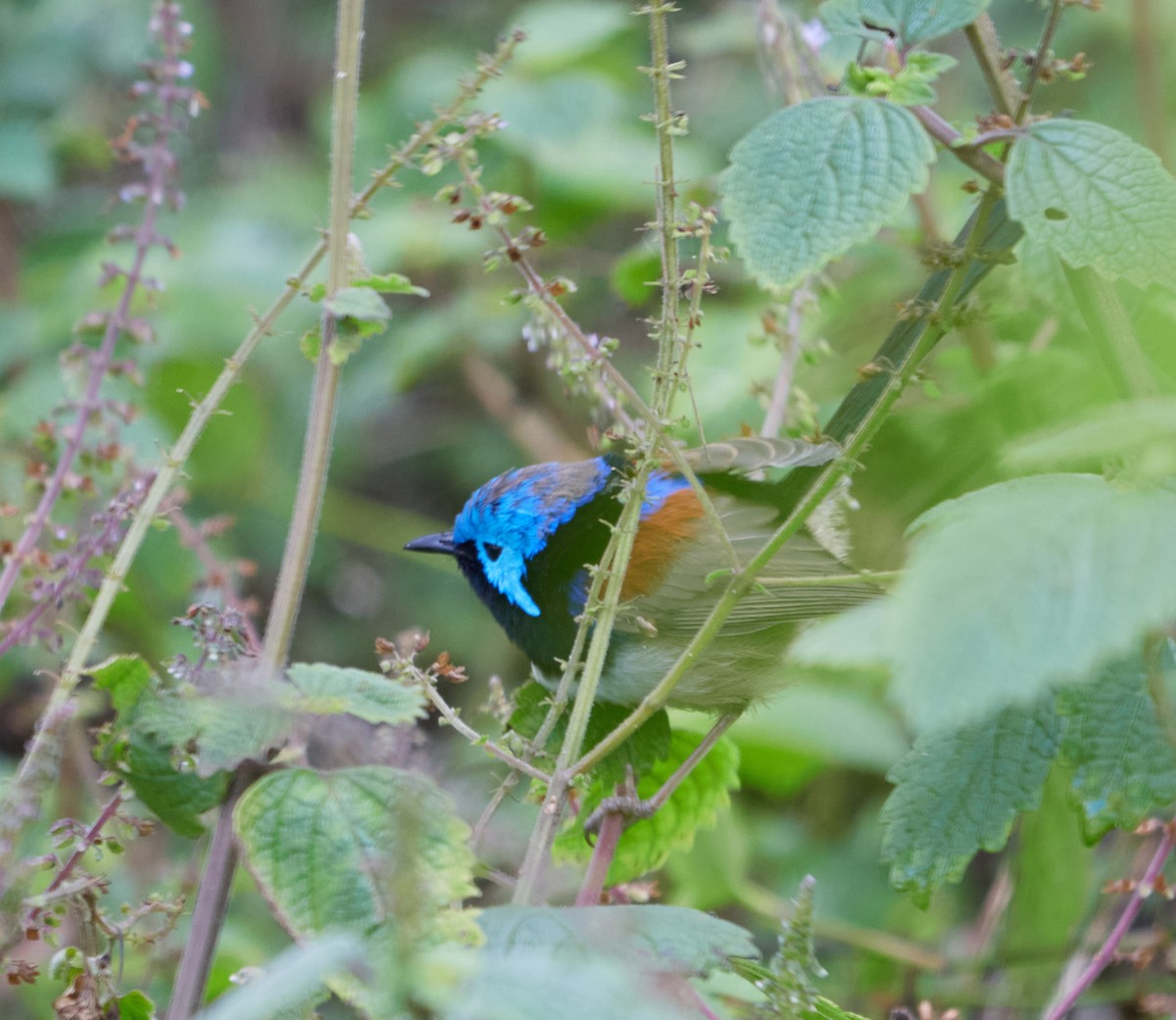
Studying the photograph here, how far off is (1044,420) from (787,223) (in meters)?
1.13

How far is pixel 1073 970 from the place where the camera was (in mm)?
2398

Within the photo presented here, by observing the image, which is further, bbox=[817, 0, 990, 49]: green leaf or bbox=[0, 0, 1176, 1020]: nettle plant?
bbox=[817, 0, 990, 49]: green leaf

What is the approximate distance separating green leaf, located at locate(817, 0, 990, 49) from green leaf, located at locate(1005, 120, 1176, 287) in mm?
186

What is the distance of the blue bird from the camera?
250 cm

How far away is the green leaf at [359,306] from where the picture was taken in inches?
62.9

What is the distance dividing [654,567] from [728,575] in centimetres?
17

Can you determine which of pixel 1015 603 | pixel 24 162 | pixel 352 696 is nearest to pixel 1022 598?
pixel 1015 603

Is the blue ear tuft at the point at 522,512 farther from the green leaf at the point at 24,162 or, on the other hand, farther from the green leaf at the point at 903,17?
the green leaf at the point at 24,162

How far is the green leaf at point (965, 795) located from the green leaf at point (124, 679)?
0.95 meters

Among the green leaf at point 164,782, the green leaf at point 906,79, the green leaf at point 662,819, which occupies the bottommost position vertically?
the green leaf at point 662,819

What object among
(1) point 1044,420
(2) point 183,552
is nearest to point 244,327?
(2) point 183,552

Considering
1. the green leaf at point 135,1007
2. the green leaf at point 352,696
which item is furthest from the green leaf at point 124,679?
the green leaf at point 135,1007

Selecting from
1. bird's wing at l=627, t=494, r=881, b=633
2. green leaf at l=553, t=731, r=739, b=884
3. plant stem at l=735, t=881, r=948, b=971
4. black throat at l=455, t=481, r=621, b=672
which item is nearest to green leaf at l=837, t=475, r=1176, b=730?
green leaf at l=553, t=731, r=739, b=884

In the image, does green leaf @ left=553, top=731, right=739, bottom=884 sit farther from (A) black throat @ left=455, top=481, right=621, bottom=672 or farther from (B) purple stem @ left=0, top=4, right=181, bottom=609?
(B) purple stem @ left=0, top=4, right=181, bottom=609
